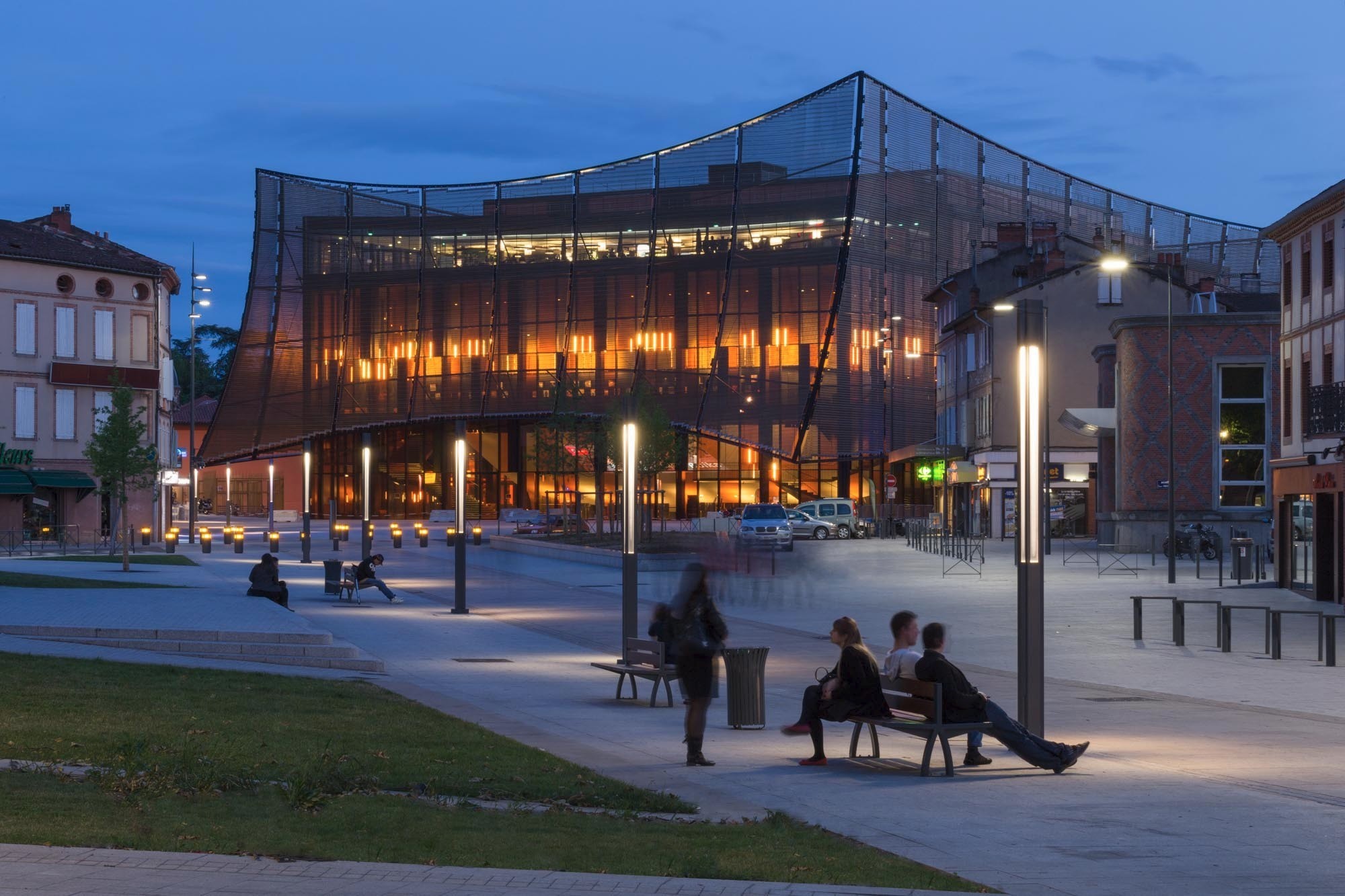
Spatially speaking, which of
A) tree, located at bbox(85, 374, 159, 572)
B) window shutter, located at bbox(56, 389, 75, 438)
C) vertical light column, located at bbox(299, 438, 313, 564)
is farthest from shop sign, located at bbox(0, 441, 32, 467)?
tree, located at bbox(85, 374, 159, 572)

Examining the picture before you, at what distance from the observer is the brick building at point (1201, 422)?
53312mm

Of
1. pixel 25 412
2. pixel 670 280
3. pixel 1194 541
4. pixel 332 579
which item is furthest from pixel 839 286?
pixel 332 579

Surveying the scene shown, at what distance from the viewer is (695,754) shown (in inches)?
480

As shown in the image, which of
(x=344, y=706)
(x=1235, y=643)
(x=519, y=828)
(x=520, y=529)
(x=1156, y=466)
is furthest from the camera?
(x=520, y=529)

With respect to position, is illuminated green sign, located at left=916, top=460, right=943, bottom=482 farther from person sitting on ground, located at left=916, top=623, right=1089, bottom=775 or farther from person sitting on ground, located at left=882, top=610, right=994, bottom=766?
person sitting on ground, located at left=916, top=623, right=1089, bottom=775

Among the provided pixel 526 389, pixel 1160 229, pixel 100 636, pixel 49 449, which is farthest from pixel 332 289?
pixel 100 636

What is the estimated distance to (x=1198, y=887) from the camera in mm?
7797

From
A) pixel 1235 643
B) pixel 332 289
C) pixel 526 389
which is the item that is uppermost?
pixel 332 289

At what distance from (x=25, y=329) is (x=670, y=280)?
126 feet

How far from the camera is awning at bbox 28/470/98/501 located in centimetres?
5981

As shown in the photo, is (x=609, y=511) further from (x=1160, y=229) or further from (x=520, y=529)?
(x=1160, y=229)

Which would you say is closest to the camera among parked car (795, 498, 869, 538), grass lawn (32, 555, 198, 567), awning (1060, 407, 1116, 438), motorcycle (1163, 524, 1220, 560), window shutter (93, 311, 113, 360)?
grass lawn (32, 555, 198, 567)

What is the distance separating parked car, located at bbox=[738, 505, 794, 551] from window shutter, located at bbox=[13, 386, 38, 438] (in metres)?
26.3

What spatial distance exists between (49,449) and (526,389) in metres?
36.3
